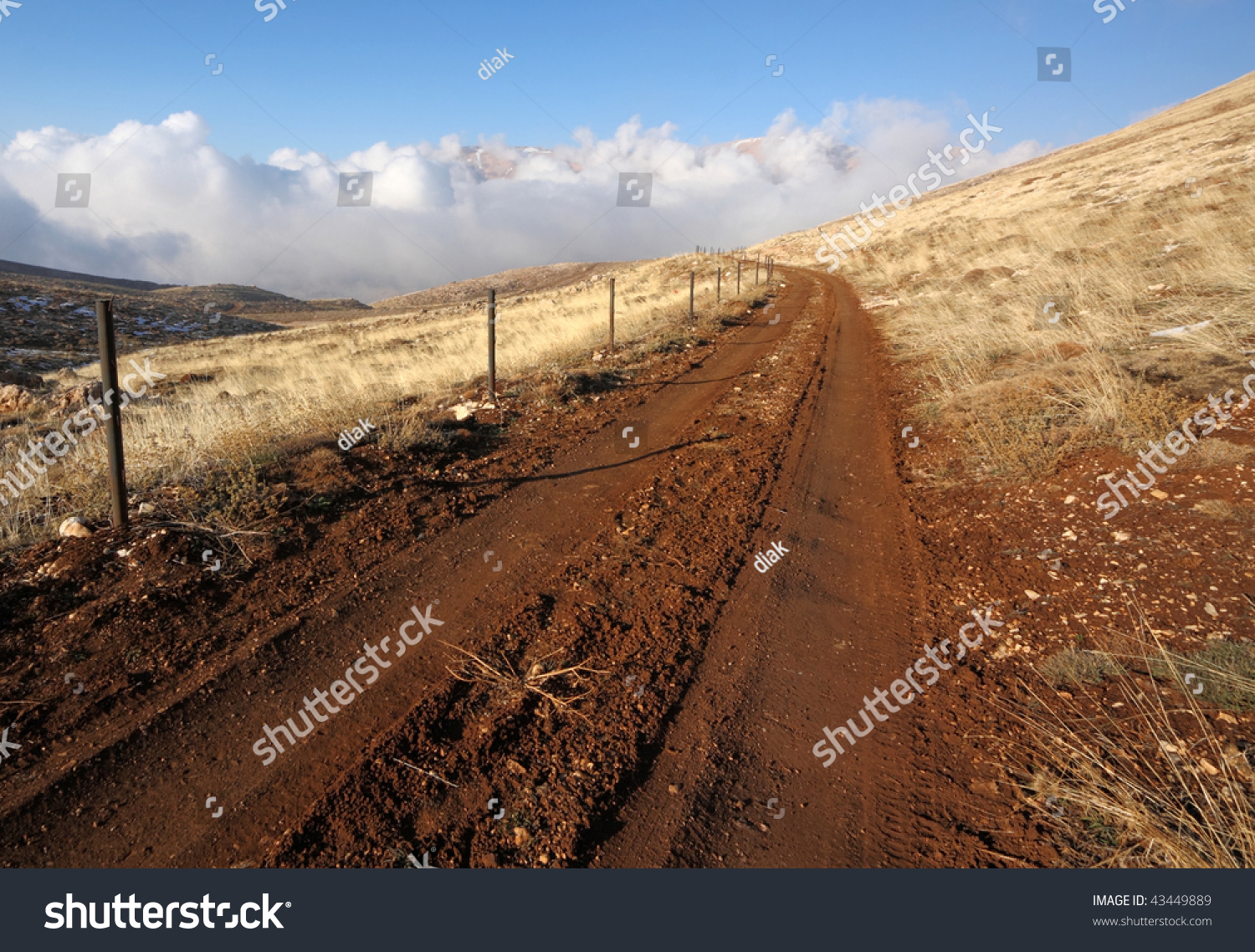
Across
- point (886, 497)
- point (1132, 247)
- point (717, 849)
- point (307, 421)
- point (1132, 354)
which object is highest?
point (1132, 247)

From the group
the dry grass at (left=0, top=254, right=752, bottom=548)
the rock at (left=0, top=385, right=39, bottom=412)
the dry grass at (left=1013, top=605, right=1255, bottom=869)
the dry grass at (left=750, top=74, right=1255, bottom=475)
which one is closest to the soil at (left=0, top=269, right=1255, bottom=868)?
the dry grass at (left=1013, top=605, right=1255, bottom=869)

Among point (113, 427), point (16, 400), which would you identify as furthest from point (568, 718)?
point (16, 400)

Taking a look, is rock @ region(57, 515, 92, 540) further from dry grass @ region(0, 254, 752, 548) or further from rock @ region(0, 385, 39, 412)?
rock @ region(0, 385, 39, 412)

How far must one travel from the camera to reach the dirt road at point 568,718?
2609 mm

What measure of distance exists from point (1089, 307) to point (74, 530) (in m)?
13.8

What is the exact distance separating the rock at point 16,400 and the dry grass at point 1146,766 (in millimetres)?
17023

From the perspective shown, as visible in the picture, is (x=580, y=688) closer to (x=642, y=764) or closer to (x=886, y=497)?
(x=642, y=764)

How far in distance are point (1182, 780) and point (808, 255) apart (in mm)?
51638

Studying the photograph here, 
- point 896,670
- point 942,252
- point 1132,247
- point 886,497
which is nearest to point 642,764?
point 896,670

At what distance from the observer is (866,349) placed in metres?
13.6

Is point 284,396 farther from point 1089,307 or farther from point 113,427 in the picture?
point 1089,307

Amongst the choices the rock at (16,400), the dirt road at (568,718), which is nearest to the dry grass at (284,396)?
the rock at (16,400)

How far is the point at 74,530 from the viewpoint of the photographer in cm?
492

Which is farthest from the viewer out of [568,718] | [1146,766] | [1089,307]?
[1089,307]
